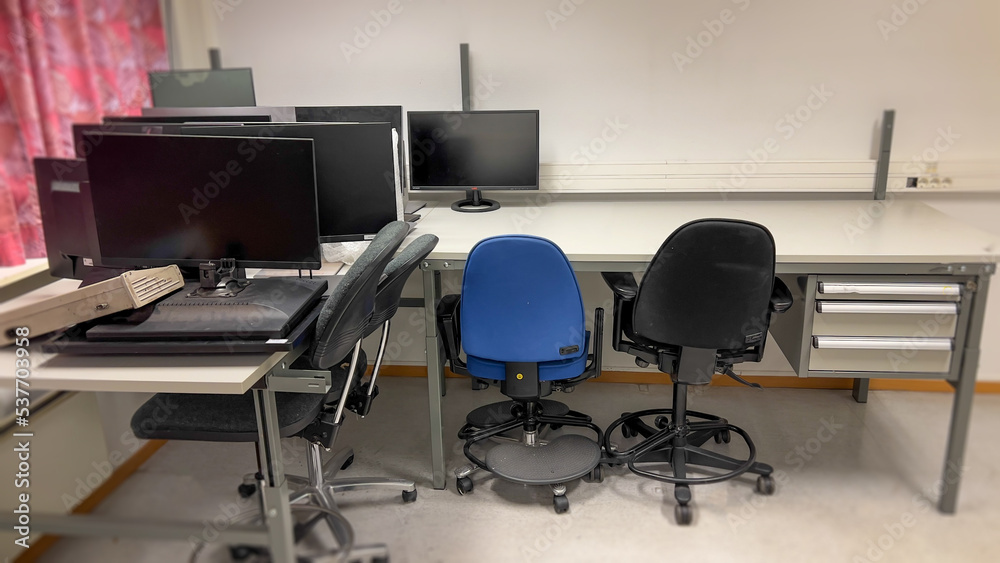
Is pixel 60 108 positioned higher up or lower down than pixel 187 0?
lower down

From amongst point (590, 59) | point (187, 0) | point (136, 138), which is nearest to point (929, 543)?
point (590, 59)

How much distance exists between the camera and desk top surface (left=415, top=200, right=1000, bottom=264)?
7.18 feet

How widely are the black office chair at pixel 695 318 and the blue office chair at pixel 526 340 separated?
6.3 inches

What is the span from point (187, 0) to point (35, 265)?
198 cm

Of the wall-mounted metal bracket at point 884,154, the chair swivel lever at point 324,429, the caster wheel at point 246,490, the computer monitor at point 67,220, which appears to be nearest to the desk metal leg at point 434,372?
the chair swivel lever at point 324,429

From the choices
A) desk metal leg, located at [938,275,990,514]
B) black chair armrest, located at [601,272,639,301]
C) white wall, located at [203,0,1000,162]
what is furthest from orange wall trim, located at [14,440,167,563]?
desk metal leg, located at [938,275,990,514]

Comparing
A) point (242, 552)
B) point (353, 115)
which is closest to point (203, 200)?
point (242, 552)

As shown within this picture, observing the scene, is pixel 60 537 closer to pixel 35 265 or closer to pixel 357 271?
pixel 35 265

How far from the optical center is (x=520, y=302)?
2.19 meters

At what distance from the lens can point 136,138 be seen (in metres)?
1.83

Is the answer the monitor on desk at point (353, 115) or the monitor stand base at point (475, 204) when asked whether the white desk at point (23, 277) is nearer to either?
the monitor on desk at point (353, 115)

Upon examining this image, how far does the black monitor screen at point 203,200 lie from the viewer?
184 centimetres

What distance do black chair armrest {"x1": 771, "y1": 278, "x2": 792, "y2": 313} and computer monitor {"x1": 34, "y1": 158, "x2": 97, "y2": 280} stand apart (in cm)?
204

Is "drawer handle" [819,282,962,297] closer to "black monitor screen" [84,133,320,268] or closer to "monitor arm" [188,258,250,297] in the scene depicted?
"black monitor screen" [84,133,320,268]
